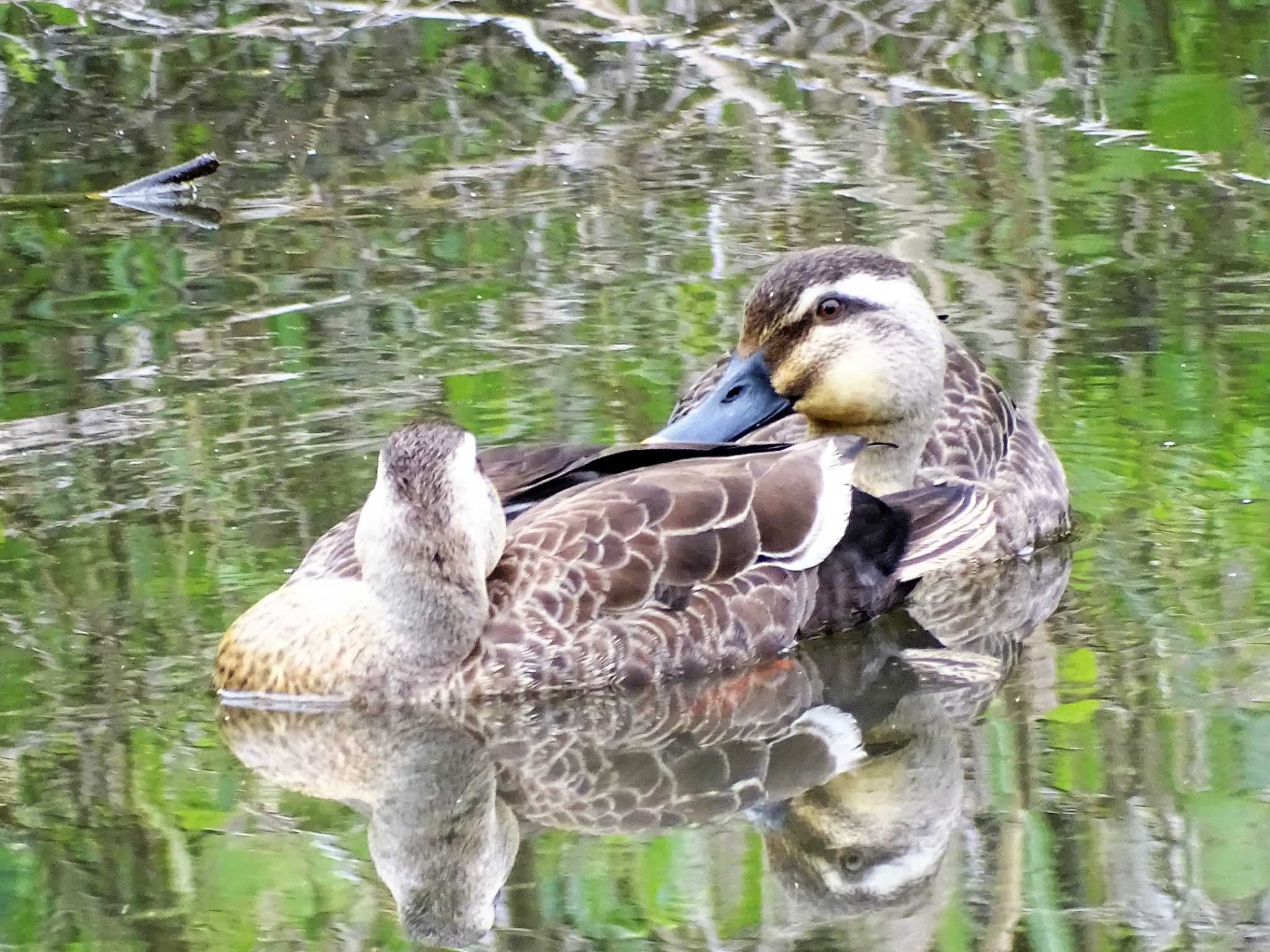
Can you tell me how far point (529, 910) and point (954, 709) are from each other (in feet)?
5.57

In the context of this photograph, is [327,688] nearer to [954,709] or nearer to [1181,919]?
[954,709]

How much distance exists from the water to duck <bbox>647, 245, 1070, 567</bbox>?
367mm

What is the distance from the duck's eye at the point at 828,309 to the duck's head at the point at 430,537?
148 centimetres

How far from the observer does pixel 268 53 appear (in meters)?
15.0

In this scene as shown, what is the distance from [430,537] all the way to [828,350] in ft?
5.57

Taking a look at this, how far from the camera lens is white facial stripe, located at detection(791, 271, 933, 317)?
25.6 feet

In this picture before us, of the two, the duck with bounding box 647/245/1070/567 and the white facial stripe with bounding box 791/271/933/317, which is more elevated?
the white facial stripe with bounding box 791/271/933/317

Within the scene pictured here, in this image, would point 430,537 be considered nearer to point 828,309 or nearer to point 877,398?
point 828,309

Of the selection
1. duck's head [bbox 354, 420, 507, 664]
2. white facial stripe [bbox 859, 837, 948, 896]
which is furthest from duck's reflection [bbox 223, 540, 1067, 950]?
duck's head [bbox 354, 420, 507, 664]

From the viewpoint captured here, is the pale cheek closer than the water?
No

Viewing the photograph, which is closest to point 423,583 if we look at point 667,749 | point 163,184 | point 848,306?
point 667,749

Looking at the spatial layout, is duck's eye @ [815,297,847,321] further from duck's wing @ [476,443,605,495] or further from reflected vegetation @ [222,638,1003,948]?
reflected vegetation @ [222,638,1003,948]

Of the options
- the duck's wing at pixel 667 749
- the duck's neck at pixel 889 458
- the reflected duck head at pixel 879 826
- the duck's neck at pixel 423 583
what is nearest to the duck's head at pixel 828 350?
the duck's neck at pixel 889 458

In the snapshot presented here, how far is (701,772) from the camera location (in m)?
6.42
